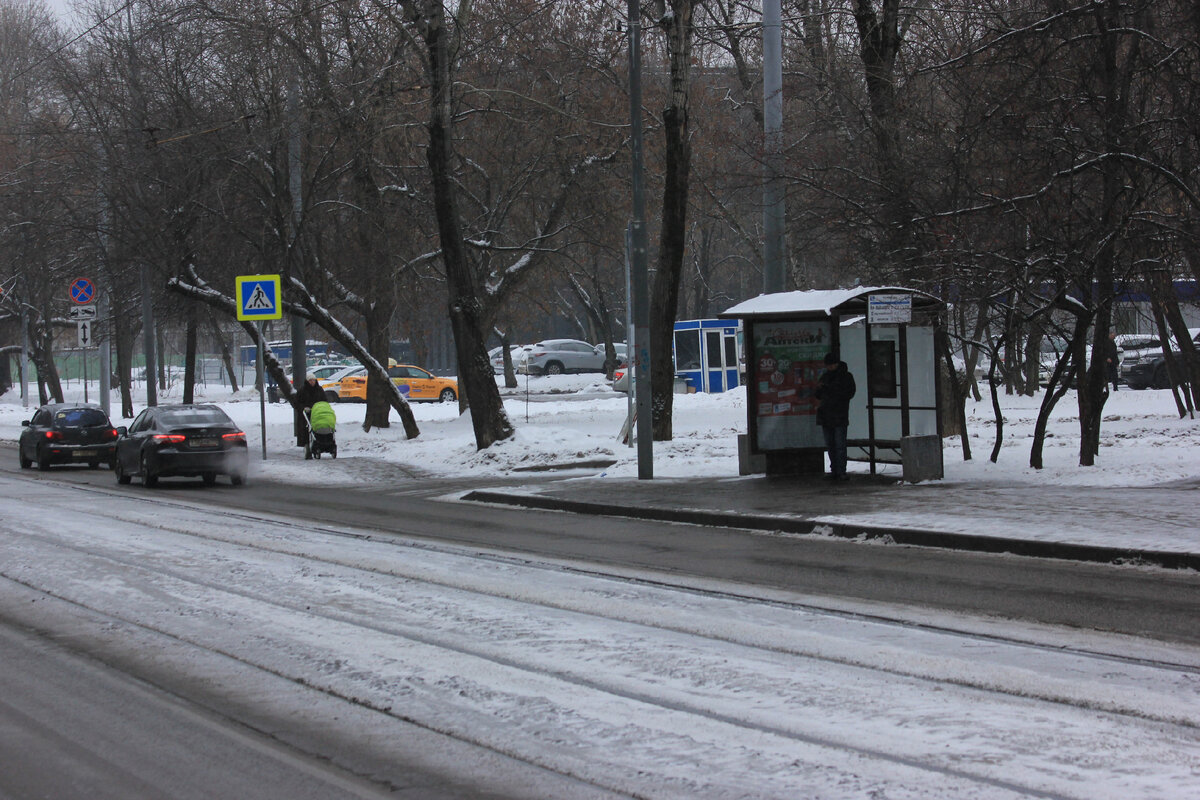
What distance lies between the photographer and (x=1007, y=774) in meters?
4.88

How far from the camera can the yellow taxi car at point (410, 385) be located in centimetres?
5112

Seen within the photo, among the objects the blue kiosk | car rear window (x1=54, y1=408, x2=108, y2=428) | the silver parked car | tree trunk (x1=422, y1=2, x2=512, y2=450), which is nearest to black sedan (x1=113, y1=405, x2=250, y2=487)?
tree trunk (x1=422, y1=2, x2=512, y2=450)

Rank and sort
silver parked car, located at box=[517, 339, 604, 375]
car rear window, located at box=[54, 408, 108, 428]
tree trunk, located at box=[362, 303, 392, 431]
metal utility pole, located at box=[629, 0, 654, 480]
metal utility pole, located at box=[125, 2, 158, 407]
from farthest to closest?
1. silver parked car, located at box=[517, 339, 604, 375]
2. tree trunk, located at box=[362, 303, 392, 431]
3. metal utility pole, located at box=[125, 2, 158, 407]
4. car rear window, located at box=[54, 408, 108, 428]
5. metal utility pole, located at box=[629, 0, 654, 480]

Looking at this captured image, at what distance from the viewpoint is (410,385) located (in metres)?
51.1

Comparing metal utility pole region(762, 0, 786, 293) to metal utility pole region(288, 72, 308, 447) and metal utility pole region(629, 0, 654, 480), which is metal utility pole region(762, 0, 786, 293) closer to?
metal utility pole region(629, 0, 654, 480)

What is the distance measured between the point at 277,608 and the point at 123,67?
2350 centimetres

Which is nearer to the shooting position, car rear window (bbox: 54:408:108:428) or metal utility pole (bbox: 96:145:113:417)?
car rear window (bbox: 54:408:108:428)

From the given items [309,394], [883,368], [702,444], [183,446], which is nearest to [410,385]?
[309,394]

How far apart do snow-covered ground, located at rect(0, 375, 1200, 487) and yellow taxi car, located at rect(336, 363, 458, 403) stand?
9.32 metres

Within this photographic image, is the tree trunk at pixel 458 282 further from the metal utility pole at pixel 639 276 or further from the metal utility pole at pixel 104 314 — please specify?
the metal utility pole at pixel 104 314

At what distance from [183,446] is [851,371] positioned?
11518 millimetres

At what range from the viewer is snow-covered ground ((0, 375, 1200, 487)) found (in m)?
16.6

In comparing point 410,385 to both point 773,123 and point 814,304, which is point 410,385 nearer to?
point 773,123

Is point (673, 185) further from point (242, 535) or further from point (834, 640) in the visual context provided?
point (834, 640)
